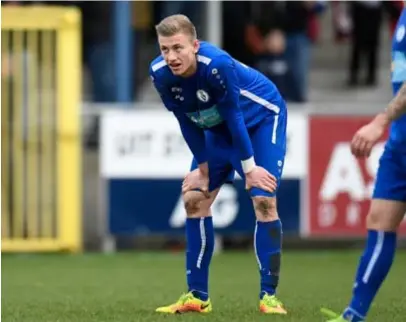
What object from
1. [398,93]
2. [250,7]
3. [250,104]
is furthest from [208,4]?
[398,93]

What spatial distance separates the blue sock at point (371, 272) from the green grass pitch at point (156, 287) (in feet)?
3.60

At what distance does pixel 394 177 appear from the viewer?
7.58m

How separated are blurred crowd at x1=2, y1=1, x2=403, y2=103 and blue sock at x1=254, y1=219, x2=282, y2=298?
763 centimetres

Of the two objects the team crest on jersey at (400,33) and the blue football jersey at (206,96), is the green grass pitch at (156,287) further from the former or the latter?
the team crest on jersey at (400,33)

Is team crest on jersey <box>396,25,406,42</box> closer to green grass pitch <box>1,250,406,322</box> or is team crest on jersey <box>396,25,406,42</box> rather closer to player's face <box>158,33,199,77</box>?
player's face <box>158,33,199,77</box>

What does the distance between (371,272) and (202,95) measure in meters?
1.97

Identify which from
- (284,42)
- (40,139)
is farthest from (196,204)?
(284,42)

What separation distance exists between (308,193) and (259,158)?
6.87m

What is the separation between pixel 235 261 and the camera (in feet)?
50.1

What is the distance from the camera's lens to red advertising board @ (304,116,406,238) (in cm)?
1619

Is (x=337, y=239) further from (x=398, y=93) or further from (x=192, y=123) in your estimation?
(x=398, y=93)

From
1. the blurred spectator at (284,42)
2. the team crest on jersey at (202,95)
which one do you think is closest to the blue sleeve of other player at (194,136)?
the team crest on jersey at (202,95)

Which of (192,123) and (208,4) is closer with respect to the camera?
(192,123)

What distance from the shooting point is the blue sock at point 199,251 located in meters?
9.55
